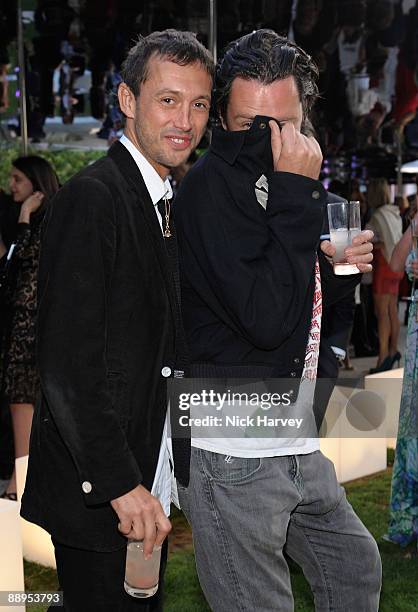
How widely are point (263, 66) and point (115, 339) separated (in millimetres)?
703

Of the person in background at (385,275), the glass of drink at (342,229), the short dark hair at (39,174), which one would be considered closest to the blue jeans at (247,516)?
the glass of drink at (342,229)

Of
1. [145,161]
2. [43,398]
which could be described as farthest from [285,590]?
[145,161]

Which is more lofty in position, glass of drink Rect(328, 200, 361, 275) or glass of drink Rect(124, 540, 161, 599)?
glass of drink Rect(328, 200, 361, 275)

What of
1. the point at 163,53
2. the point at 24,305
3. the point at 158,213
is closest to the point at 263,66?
the point at 163,53

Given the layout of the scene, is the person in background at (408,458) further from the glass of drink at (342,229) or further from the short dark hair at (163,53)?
the short dark hair at (163,53)

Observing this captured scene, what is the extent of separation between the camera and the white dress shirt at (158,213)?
6.04 feet

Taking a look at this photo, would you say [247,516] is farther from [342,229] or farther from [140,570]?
[342,229]

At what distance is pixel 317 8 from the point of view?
25.3ft

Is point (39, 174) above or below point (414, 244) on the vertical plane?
above

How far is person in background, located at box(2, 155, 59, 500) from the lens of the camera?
15.1ft

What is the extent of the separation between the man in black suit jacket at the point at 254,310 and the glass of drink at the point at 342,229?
0.18 m

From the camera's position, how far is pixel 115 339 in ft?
5.59

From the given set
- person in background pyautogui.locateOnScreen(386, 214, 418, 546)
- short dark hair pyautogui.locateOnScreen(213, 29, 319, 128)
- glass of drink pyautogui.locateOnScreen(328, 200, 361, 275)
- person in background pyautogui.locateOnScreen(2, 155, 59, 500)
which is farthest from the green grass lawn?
short dark hair pyautogui.locateOnScreen(213, 29, 319, 128)

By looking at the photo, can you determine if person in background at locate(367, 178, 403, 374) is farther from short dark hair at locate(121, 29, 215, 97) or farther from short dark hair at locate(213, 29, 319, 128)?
short dark hair at locate(121, 29, 215, 97)
